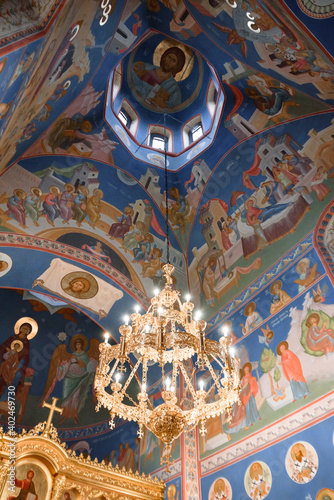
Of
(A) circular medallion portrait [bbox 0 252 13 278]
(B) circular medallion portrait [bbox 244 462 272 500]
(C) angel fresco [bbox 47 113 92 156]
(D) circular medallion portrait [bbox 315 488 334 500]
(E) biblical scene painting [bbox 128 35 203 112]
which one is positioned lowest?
(D) circular medallion portrait [bbox 315 488 334 500]

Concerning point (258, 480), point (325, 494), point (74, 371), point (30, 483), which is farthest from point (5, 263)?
point (325, 494)

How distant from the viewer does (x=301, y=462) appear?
6.32 meters

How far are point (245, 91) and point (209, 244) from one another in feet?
12.4

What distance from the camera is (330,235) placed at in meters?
7.83

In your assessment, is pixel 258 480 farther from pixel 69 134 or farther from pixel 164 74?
pixel 164 74

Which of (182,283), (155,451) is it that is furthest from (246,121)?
(155,451)

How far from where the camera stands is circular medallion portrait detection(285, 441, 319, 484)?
20.2 ft

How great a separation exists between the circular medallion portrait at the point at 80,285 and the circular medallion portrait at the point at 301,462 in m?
5.86

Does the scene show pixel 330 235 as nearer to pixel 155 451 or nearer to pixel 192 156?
pixel 192 156

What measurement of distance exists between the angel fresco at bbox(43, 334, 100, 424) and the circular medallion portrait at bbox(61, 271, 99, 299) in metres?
2.23

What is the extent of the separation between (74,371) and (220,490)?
6.06 meters

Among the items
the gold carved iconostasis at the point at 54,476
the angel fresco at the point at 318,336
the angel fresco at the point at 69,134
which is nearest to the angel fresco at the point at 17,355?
the gold carved iconostasis at the point at 54,476

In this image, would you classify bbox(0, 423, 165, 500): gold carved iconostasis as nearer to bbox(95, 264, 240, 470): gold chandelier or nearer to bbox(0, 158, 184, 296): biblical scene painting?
bbox(95, 264, 240, 470): gold chandelier

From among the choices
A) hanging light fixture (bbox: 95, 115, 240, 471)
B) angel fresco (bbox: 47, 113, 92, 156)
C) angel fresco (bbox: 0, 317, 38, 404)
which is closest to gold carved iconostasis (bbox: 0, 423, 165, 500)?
hanging light fixture (bbox: 95, 115, 240, 471)
